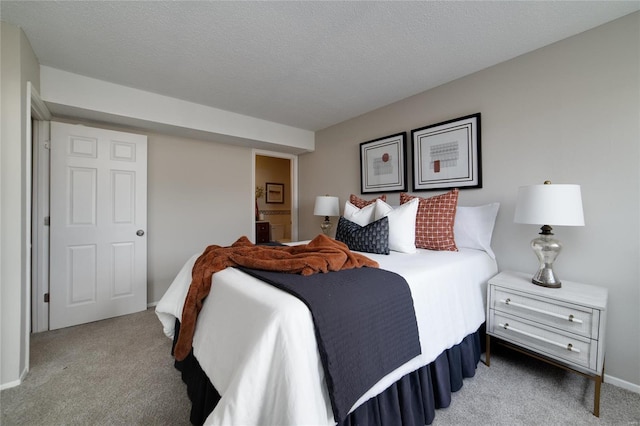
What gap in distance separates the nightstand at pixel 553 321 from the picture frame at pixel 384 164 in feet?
4.64

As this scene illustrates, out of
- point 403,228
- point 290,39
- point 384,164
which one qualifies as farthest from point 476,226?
point 290,39

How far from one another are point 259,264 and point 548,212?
1.74m

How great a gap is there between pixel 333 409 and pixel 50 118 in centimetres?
351

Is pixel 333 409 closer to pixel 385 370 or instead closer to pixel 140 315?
pixel 385 370

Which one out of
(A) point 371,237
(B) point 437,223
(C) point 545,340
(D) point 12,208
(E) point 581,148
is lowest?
(C) point 545,340

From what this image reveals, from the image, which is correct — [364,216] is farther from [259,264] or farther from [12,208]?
[12,208]

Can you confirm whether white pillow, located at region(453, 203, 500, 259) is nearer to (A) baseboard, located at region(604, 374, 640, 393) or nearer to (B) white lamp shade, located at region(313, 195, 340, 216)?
(A) baseboard, located at region(604, 374, 640, 393)

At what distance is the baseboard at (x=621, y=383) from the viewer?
1.60m

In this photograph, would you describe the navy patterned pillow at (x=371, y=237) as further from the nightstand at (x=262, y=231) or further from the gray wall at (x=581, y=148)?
the nightstand at (x=262, y=231)

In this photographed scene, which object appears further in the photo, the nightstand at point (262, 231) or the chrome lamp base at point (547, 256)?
the nightstand at point (262, 231)

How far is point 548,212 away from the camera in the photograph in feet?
5.12

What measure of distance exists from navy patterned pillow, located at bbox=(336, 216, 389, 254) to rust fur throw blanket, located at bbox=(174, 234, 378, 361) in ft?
1.56

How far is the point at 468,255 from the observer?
1948 mm

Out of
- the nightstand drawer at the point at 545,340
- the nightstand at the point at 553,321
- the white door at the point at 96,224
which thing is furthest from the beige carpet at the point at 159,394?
the white door at the point at 96,224
